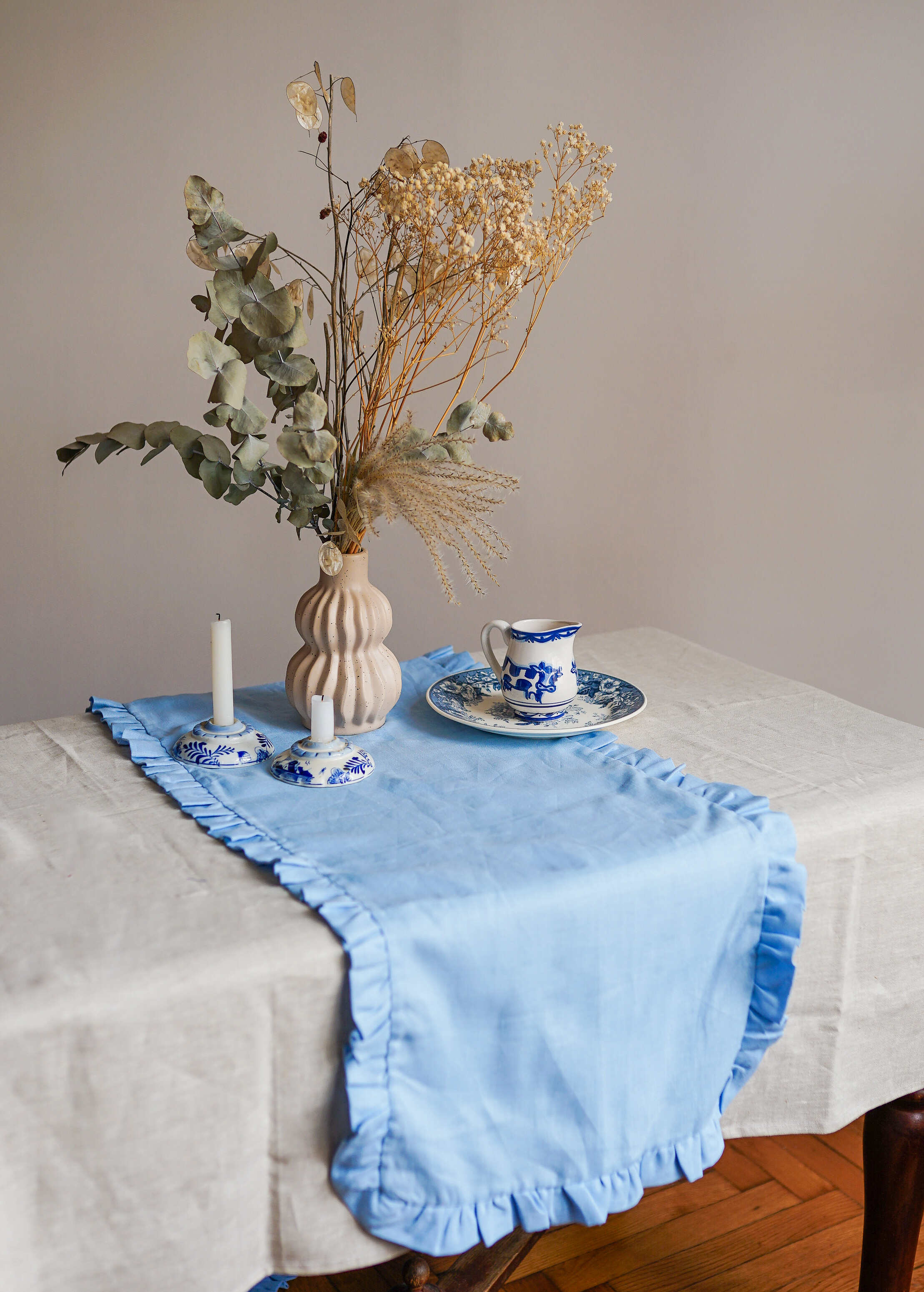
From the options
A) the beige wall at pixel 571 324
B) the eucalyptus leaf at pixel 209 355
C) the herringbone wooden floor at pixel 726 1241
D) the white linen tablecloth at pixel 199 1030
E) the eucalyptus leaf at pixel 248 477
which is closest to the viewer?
the white linen tablecloth at pixel 199 1030

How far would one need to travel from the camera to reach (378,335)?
117 cm

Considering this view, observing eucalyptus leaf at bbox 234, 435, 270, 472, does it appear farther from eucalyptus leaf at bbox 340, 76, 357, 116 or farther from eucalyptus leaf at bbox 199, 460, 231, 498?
eucalyptus leaf at bbox 340, 76, 357, 116

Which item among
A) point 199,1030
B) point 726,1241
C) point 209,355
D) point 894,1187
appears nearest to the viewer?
point 199,1030

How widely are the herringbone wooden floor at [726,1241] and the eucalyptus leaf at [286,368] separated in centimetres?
107

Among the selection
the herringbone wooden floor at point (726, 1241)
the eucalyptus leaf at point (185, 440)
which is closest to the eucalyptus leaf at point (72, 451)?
the eucalyptus leaf at point (185, 440)

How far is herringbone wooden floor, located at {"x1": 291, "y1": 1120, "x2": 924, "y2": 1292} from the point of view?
1.35m

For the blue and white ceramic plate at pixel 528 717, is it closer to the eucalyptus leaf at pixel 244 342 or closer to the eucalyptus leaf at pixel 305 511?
the eucalyptus leaf at pixel 305 511

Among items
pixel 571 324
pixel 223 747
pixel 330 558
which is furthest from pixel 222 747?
pixel 571 324

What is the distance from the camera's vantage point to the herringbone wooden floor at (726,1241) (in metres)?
1.35

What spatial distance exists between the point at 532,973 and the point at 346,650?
17.7 inches

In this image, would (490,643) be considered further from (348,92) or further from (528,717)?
(348,92)

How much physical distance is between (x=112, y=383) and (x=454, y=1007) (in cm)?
175

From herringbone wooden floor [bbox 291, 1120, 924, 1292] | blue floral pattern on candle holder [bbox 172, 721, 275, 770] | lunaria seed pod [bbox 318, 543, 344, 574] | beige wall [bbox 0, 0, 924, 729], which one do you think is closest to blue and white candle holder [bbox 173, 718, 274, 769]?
blue floral pattern on candle holder [bbox 172, 721, 275, 770]

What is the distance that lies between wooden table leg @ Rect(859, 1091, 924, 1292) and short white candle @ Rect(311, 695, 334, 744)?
67 centimetres
